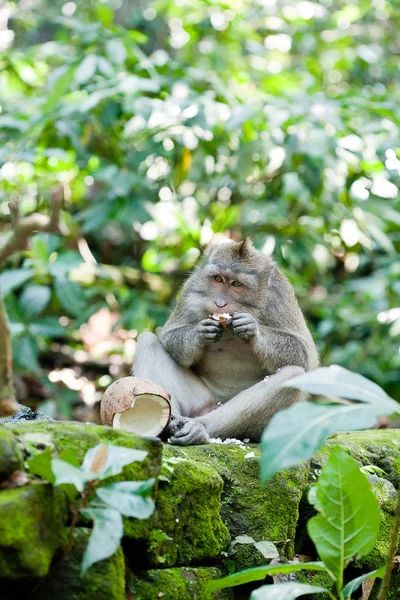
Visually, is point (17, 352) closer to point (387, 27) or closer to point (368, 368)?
point (368, 368)

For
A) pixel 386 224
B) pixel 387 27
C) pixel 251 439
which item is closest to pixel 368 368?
pixel 386 224

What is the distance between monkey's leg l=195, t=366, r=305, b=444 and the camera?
15.0 feet

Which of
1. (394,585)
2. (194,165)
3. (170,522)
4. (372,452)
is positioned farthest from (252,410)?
(194,165)

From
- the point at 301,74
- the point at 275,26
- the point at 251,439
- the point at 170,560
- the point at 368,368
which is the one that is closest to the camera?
the point at 170,560

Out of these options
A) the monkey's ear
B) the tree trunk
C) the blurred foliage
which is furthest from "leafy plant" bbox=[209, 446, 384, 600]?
the blurred foliage

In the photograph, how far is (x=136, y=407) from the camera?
4.30 metres

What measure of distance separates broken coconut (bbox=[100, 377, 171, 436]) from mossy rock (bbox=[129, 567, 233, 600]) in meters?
0.95

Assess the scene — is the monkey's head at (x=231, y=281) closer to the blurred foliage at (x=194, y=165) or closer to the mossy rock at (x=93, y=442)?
the blurred foliage at (x=194, y=165)

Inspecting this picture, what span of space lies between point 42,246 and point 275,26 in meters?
5.23

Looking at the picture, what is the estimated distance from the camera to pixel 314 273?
34.1 ft

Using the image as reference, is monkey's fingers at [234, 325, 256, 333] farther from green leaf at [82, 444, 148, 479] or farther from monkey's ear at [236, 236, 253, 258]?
green leaf at [82, 444, 148, 479]

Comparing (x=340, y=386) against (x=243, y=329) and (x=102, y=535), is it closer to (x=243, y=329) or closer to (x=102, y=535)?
(x=102, y=535)

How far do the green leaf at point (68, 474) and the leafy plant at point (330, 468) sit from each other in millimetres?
585

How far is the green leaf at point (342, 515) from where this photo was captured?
10.1ft
